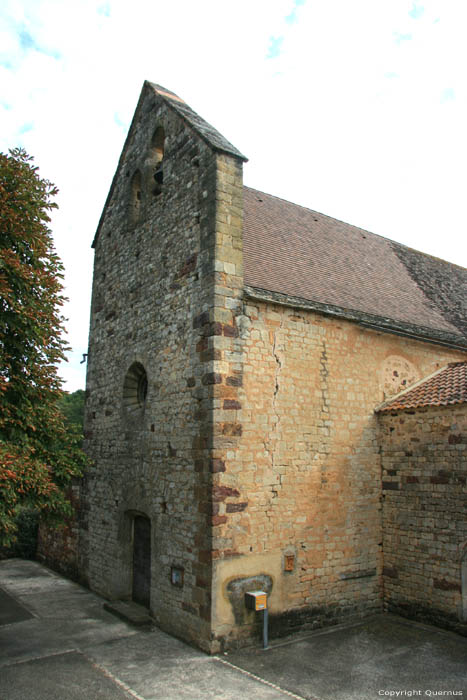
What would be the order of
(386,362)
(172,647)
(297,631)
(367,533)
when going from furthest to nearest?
(386,362) → (367,533) → (297,631) → (172,647)

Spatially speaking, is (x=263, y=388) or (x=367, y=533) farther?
(x=367, y=533)

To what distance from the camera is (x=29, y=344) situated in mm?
8961

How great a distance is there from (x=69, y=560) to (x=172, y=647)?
587 cm

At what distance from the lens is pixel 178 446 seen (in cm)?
981

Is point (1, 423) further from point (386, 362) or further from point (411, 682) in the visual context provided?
point (386, 362)

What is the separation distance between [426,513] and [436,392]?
2460 millimetres

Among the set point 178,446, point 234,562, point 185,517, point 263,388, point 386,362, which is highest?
point 386,362

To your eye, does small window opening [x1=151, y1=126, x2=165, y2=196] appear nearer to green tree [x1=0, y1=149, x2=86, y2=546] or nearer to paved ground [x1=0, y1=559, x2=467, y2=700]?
green tree [x1=0, y1=149, x2=86, y2=546]

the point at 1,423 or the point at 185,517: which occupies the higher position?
the point at 1,423

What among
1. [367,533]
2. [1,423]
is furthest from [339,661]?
[1,423]

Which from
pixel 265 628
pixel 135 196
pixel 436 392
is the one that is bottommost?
pixel 265 628

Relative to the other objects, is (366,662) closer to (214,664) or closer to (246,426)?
(214,664)

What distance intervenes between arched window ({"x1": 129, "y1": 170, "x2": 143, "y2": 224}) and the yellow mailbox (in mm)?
8552

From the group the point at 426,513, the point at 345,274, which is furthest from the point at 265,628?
the point at 345,274
